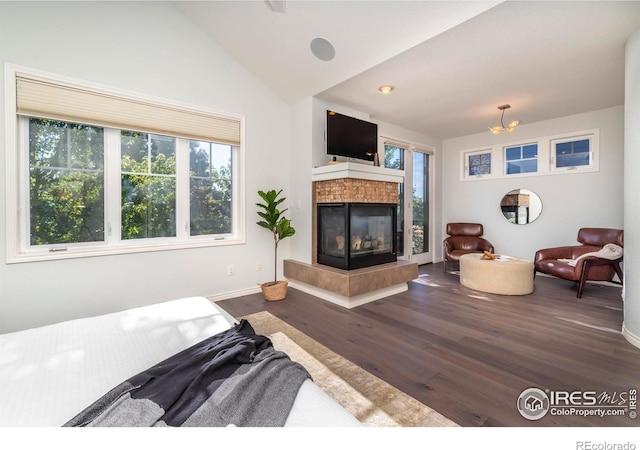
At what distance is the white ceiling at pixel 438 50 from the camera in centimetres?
231

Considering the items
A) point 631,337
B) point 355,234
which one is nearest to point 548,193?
point 631,337

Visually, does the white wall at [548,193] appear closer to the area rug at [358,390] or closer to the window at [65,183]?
the area rug at [358,390]

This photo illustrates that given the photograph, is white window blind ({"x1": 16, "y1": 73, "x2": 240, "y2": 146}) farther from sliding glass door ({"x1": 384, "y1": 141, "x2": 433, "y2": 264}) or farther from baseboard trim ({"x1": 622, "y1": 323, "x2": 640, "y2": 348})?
baseboard trim ({"x1": 622, "y1": 323, "x2": 640, "y2": 348})

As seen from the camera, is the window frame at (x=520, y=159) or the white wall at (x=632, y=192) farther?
the window frame at (x=520, y=159)

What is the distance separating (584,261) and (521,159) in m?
2.20

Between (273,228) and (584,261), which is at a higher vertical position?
(273,228)

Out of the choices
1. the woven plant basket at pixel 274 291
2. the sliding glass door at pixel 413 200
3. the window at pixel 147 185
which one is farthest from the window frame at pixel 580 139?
the window at pixel 147 185

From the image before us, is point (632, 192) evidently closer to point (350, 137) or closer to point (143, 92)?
point (350, 137)

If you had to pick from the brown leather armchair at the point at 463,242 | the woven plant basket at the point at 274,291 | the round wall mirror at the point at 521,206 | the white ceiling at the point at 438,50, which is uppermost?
the white ceiling at the point at 438,50

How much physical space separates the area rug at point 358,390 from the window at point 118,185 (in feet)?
6.01

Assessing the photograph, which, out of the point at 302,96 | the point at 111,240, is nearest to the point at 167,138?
the point at 111,240

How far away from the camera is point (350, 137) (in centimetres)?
390

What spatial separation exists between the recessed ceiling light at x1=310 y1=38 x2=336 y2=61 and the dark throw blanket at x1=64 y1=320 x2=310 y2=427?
9.70ft

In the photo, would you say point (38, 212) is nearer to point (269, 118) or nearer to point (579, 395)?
point (269, 118)
